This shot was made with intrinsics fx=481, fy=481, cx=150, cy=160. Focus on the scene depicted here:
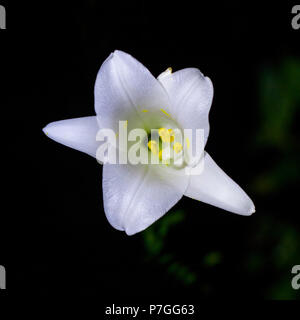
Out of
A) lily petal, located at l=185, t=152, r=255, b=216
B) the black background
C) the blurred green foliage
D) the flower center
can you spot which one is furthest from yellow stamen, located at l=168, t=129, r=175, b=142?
the blurred green foliage

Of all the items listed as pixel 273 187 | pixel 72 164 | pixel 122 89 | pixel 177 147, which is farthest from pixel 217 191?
pixel 273 187

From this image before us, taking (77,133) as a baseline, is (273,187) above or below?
below

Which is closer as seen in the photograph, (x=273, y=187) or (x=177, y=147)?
(x=177, y=147)

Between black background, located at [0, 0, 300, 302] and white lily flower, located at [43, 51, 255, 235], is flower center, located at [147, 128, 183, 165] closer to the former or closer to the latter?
white lily flower, located at [43, 51, 255, 235]

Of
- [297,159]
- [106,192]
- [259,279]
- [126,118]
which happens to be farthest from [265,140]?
[106,192]

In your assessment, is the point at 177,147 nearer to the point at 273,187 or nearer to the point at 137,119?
the point at 137,119

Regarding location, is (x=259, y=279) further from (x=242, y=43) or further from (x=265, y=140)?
(x=242, y=43)

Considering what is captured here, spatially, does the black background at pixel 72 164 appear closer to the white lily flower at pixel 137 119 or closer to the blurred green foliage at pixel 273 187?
the blurred green foliage at pixel 273 187
